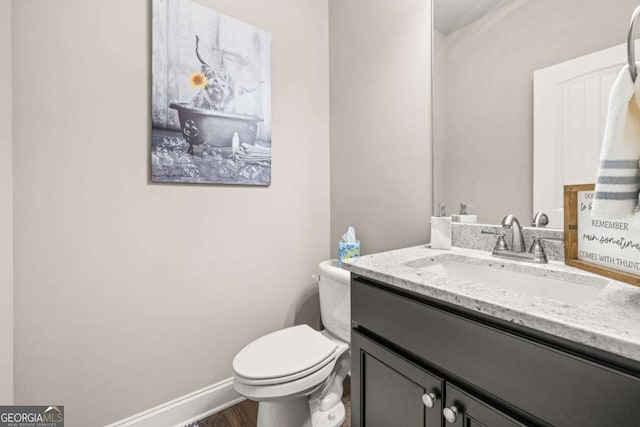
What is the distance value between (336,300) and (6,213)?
1.33 metres

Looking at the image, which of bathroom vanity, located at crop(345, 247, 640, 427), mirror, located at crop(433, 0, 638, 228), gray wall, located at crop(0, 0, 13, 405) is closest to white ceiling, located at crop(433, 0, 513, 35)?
mirror, located at crop(433, 0, 638, 228)

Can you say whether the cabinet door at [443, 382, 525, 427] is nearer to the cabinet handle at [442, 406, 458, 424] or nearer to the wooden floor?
the cabinet handle at [442, 406, 458, 424]

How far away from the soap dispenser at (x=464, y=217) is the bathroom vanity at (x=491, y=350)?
0.28 meters

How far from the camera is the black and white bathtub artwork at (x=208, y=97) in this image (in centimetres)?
129

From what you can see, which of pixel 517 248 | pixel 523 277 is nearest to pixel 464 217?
pixel 517 248

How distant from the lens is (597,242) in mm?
644

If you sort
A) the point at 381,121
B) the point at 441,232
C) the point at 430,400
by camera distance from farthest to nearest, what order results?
the point at 381,121, the point at 441,232, the point at 430,400

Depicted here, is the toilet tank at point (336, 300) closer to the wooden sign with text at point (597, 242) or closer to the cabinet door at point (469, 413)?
the cabinet door at point (469, 413)

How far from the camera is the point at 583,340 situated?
44 cm

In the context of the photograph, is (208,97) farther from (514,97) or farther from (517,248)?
(517,248)

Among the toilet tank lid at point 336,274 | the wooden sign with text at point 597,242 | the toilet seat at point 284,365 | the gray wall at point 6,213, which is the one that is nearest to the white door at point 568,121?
the wooden sign with text at point 597,242

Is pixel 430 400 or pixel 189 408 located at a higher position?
pixel 430 400

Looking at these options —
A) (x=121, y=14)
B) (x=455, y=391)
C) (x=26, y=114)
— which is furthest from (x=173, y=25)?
(x=455, y=391)

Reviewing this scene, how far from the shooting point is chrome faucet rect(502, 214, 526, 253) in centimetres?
97
